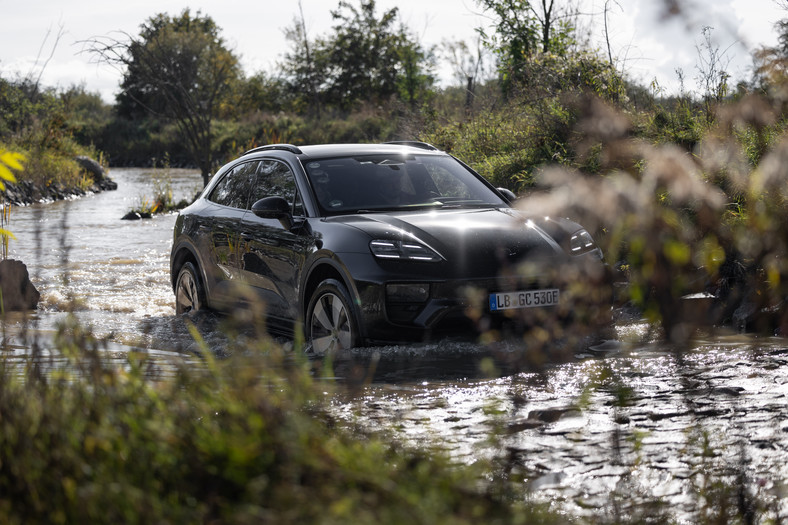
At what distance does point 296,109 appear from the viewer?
57.9m

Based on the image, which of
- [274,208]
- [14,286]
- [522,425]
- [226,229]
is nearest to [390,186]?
[274,208]

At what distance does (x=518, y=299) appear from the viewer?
6340 millimetres

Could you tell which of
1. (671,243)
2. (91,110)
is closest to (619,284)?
(671,243)

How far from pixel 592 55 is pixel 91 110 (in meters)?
73.0

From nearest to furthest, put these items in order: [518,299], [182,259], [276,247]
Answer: [518,299], [276,247], [182,259]

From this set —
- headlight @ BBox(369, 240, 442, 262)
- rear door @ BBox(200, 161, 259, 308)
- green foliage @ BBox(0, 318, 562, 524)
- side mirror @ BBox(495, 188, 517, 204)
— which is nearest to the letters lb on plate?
headlight @ BBox(369, 240, 442, 262)

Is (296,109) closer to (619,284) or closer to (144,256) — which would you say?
(144,256)

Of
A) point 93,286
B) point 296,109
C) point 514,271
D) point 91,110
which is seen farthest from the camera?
point 91,110

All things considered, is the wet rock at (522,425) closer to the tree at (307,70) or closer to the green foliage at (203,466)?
the green foliage at (203,466)

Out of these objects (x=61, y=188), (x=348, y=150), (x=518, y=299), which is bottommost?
(x=518, y=299)

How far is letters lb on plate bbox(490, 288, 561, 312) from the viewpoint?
6324mm

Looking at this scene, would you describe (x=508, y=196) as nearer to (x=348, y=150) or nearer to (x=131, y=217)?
(x=348, y=150)

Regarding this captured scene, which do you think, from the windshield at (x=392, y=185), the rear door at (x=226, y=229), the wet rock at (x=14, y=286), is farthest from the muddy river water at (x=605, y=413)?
the wet rock at (x=14, y=286)

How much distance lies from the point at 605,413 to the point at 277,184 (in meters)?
4.00
